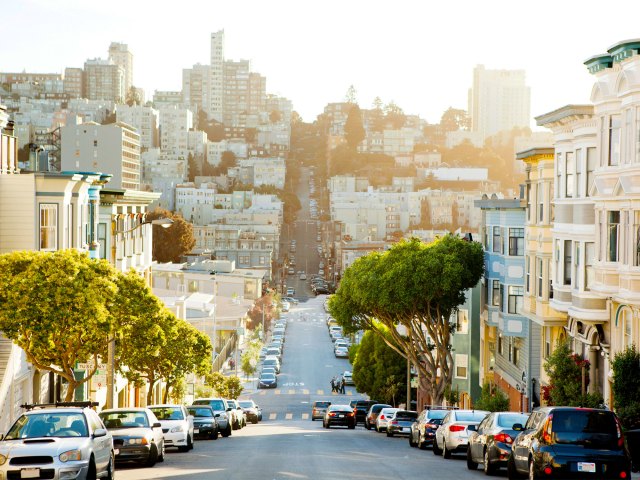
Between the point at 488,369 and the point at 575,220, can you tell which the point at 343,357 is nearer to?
the point at 488,369

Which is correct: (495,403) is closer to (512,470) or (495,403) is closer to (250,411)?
(250,411)

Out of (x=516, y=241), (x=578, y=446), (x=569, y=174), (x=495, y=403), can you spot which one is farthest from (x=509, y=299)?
(x=578, y=446)

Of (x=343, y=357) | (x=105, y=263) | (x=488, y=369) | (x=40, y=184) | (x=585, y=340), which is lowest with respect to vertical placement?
(x=343, y=357)

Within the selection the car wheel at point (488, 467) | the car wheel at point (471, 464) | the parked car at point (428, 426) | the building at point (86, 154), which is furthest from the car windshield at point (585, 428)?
the building at point (86, 154)

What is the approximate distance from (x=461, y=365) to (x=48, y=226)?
116ft

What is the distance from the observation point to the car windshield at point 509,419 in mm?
25000

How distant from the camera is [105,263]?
32.3 m

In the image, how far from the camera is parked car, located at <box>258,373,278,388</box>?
113512mm

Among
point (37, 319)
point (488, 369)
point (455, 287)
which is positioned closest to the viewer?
point (37, 319)

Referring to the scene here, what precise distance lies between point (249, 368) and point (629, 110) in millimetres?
92030

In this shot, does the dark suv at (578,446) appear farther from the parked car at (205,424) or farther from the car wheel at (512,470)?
the parked car at (205,424)

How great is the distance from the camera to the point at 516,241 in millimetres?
52438

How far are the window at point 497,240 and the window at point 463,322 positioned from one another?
1157 centimetres

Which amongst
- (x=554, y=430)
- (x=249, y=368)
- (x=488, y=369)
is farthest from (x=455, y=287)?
(x=249, y=368)
